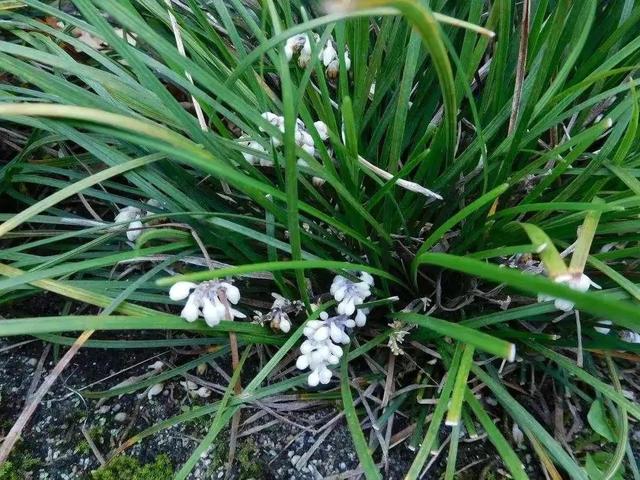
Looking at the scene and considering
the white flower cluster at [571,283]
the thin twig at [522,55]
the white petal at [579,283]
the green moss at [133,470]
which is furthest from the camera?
the green moss at [133,470]

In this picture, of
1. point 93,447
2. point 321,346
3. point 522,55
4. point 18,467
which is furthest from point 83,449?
point 522,55

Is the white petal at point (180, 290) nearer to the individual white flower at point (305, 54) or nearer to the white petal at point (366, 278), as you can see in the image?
the white petal at point (366, 278)

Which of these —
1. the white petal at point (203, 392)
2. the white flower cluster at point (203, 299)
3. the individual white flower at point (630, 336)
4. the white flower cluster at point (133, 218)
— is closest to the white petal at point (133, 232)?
the white flower cluster at point (133, 218)

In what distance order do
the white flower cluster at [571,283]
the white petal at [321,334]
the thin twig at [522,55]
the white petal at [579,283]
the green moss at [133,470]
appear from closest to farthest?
the white flower cluster at [571,283] < the white petal at [579,283] < the thin twig at [522,55] < the white petal at [321,334] < the green moss at [133,470]

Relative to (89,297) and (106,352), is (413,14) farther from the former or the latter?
(106,352)

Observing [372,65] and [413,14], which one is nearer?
[413,14]

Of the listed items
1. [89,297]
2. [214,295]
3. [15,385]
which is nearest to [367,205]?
[214,295]
